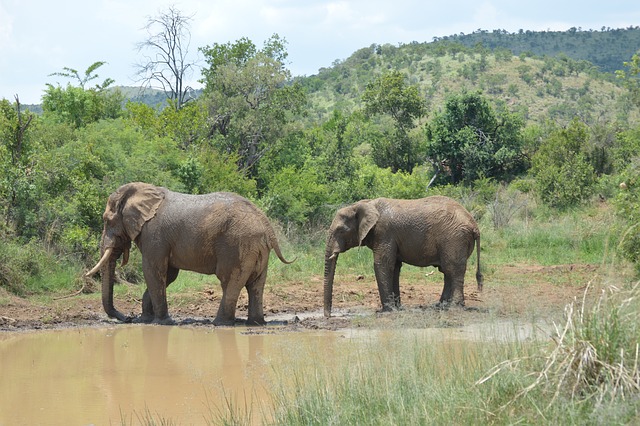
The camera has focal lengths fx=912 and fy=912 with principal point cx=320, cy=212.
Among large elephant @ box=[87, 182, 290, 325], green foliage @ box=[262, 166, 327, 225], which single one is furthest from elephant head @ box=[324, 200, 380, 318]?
green foliage @ box=[262, 166, 327, 225]

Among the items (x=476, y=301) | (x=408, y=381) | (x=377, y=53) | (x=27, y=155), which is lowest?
(x=476, y=301)

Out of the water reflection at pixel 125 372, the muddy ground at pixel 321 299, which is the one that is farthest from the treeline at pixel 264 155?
the water reflection at pixel 125 372

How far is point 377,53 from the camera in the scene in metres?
82.3

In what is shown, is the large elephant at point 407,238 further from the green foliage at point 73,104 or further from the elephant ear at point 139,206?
the green foliage at point 73,104

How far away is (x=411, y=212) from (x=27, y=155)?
29.3ft

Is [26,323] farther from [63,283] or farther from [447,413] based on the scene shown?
[447,413]

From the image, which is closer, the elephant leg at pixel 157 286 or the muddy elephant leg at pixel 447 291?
the elephant leg at pixel 157 286

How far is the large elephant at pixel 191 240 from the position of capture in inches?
569

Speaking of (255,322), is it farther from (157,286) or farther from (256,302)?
(157,286)

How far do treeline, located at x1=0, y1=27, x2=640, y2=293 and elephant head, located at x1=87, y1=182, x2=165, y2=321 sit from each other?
2.43m

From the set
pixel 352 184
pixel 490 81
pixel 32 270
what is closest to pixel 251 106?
pixel 352 184

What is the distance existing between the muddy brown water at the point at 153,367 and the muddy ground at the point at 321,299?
763 millimetres

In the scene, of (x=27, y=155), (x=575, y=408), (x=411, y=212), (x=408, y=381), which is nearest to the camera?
(x=575, y=408)

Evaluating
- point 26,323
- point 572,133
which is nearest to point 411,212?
point 26,323
